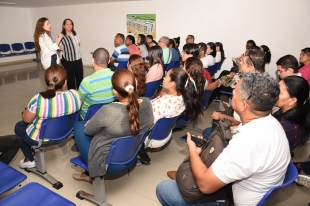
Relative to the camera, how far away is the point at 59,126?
2291mm

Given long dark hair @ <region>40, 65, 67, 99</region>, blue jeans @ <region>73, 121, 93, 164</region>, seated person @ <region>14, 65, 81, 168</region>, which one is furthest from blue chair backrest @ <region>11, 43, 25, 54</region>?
blue jeans @ <region>73, 121, 93, 164</region>

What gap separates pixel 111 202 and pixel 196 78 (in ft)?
5.48

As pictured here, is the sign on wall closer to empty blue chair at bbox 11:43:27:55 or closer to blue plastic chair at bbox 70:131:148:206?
empty blue chair at bbox 11:43:27:55

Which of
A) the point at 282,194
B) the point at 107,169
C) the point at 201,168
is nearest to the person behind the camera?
the point at 201,168

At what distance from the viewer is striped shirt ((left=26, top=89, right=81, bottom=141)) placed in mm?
2094

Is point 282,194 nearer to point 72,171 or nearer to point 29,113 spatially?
point 72,171

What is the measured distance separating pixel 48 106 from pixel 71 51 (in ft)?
9.55

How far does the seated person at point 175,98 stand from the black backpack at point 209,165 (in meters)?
0.93

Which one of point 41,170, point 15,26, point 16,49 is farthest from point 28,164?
point 15,26

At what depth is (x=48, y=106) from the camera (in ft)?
6.90

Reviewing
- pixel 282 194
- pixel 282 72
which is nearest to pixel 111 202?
pixel 282 194

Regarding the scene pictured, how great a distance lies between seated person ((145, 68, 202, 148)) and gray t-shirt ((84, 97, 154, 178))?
433 mm

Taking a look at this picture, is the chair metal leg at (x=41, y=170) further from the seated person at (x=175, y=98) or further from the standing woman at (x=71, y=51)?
the standing woman at (x=71, y=51)

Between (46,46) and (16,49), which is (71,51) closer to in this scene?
(46,46)
